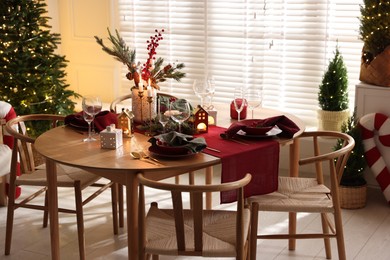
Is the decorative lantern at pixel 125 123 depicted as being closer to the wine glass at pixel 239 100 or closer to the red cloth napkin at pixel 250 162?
the red cloth napkin at pixel 250 162

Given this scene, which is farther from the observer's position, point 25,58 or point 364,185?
point 25,58

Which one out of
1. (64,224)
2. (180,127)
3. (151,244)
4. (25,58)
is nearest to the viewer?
(151,244)

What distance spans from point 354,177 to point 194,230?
204 cm

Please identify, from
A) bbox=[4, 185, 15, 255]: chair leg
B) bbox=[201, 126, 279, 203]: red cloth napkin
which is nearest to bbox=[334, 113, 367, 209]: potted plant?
bbox=[201, 126, 279, 203]: red cloth napkin

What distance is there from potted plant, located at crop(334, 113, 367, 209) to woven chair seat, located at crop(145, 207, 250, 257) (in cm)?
152

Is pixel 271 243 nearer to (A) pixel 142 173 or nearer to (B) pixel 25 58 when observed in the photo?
(A) pixel 142 173

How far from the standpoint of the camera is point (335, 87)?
484 centimetres

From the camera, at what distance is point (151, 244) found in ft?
9.37

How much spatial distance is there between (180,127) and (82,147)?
525mm

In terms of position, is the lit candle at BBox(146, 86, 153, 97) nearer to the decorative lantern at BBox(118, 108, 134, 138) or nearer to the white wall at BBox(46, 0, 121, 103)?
the decorative lantern at BBox(118, 108, 134, 138)

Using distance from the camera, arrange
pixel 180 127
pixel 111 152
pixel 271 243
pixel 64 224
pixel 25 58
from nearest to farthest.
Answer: pixel 111 152, pixel 180 127, pixel 271 243, pixel 64 224, pixel 25 58

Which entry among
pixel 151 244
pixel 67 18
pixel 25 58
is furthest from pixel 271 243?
pixel 67 18

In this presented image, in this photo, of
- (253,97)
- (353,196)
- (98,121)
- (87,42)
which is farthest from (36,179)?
(87,42)

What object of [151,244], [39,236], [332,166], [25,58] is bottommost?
[39,236]
